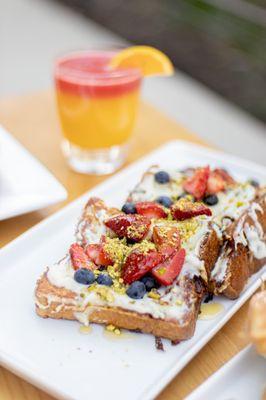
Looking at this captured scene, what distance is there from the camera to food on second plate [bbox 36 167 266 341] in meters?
1.48

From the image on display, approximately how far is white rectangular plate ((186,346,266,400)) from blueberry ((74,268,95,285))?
360 mm

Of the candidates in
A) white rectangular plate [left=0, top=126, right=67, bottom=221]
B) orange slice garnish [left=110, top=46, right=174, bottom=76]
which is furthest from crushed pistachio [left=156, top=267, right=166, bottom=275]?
orange slice garnish [left=110, top=46, right=174, bottom=76]

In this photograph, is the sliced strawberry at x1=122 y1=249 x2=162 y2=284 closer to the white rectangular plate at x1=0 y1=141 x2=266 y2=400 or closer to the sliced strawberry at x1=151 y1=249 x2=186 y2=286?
the sliced strawberry at x1=151 y1=249 x2=186 y2=286

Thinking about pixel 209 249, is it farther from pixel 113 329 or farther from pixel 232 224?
pixel 113 329

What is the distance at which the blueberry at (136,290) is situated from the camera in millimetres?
1470

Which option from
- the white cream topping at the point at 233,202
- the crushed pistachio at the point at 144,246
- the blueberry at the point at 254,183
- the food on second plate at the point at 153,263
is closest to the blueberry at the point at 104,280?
the food on second plate at the point at 153,263

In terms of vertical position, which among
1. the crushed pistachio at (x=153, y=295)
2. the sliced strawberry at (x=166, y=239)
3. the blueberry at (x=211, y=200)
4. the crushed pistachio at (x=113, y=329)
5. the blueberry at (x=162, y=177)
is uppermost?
the sliced strawberry at (x=166, y=239)

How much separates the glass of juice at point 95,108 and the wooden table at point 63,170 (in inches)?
2.8

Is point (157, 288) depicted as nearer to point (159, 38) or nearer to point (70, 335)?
point (70, 335)

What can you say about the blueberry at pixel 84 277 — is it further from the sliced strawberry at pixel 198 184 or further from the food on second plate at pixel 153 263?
the sliced strawberry at pixel 198 184

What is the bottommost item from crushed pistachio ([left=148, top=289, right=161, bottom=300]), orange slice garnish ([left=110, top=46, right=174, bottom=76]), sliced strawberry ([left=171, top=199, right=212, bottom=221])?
crushed pistachio ([left=148, top=289, right=161, bottom=300])

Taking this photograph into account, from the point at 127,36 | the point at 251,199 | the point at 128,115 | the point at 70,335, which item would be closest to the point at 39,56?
the point at 127,36

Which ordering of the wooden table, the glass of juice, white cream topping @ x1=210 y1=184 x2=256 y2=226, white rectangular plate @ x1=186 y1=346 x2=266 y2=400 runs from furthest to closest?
1. the glass of juice
2. white cream topping @ x1=210 y1=184 x2=256 y2=226
3. the wooden table
4. white rectangular plate @ x1=186 y1=346 x2=266 y2=400

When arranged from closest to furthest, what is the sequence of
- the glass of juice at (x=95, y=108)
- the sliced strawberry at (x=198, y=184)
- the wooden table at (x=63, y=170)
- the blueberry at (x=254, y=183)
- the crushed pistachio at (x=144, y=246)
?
the wooden table at (x=63, y=170) < the crushed pistachio at (x=144, y=246) < the sliced strawberry at (x=198, y=184) < the blueberry at (x=254, y=183) < the glass of juice at (x=95, y=108)
